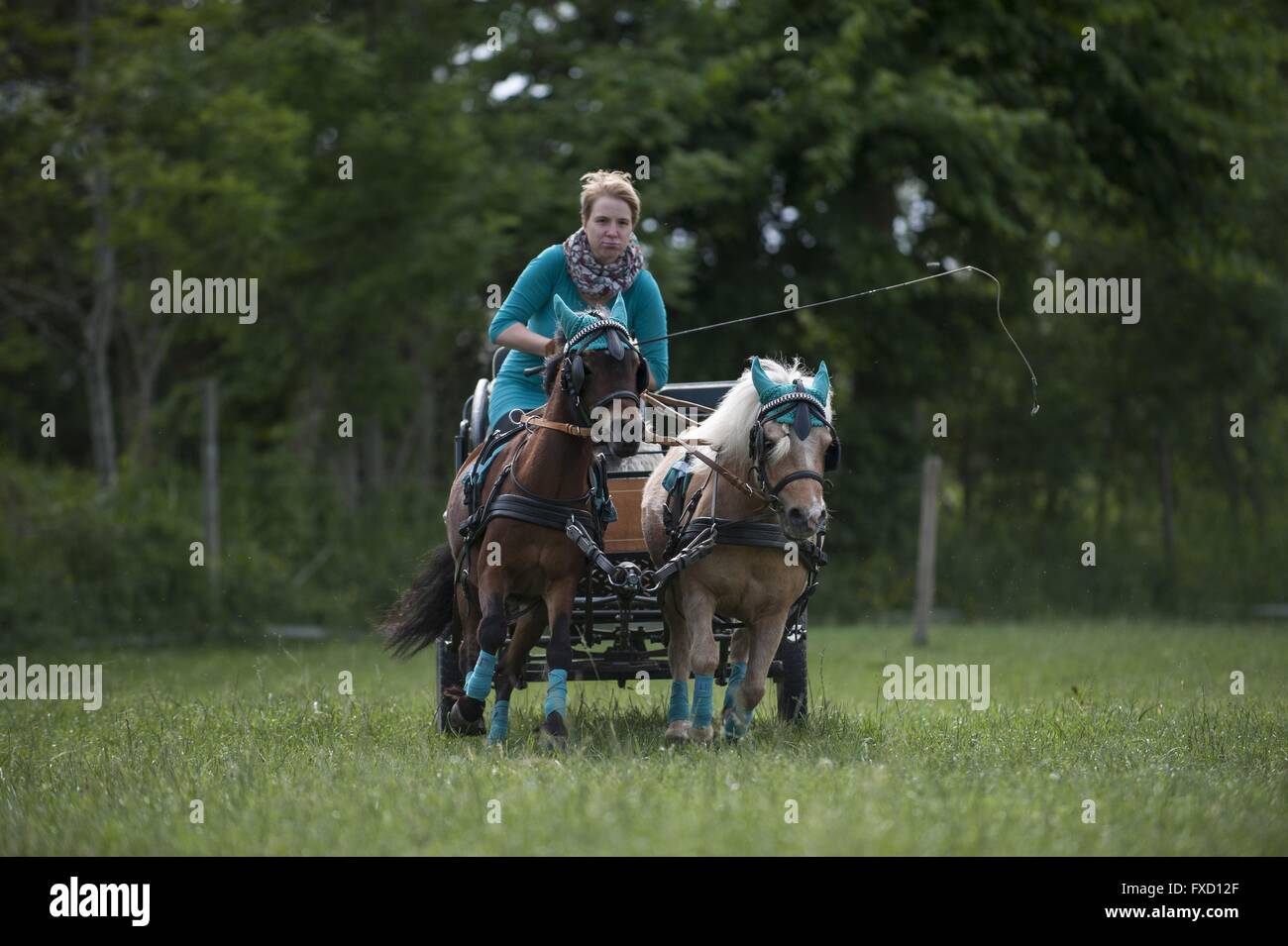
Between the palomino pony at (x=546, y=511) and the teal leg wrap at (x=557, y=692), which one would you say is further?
the teal leg wrap at (x=557, y=692)

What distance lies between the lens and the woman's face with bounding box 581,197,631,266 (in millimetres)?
6848

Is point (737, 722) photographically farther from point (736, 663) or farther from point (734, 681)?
point (736, 663)

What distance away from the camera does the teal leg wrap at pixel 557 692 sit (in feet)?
21.5

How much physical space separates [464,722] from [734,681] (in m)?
1.28

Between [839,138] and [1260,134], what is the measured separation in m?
6.67

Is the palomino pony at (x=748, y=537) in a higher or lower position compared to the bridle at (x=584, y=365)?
lower

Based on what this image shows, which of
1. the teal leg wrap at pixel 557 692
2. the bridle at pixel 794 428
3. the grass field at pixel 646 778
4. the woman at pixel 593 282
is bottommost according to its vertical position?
the grass field at pixel 646 778

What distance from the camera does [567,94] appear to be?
1806 cm

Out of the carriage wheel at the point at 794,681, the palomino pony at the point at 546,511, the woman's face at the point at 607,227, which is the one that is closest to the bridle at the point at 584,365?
the palomino pony at the point at 546,511

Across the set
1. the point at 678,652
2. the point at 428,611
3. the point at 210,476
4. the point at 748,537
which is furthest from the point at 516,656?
the point at 210,476

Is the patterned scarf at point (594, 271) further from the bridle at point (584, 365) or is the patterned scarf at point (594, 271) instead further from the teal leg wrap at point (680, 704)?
the teal leg wrap at point (680, 704)

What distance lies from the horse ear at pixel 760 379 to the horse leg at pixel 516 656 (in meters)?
1.48
